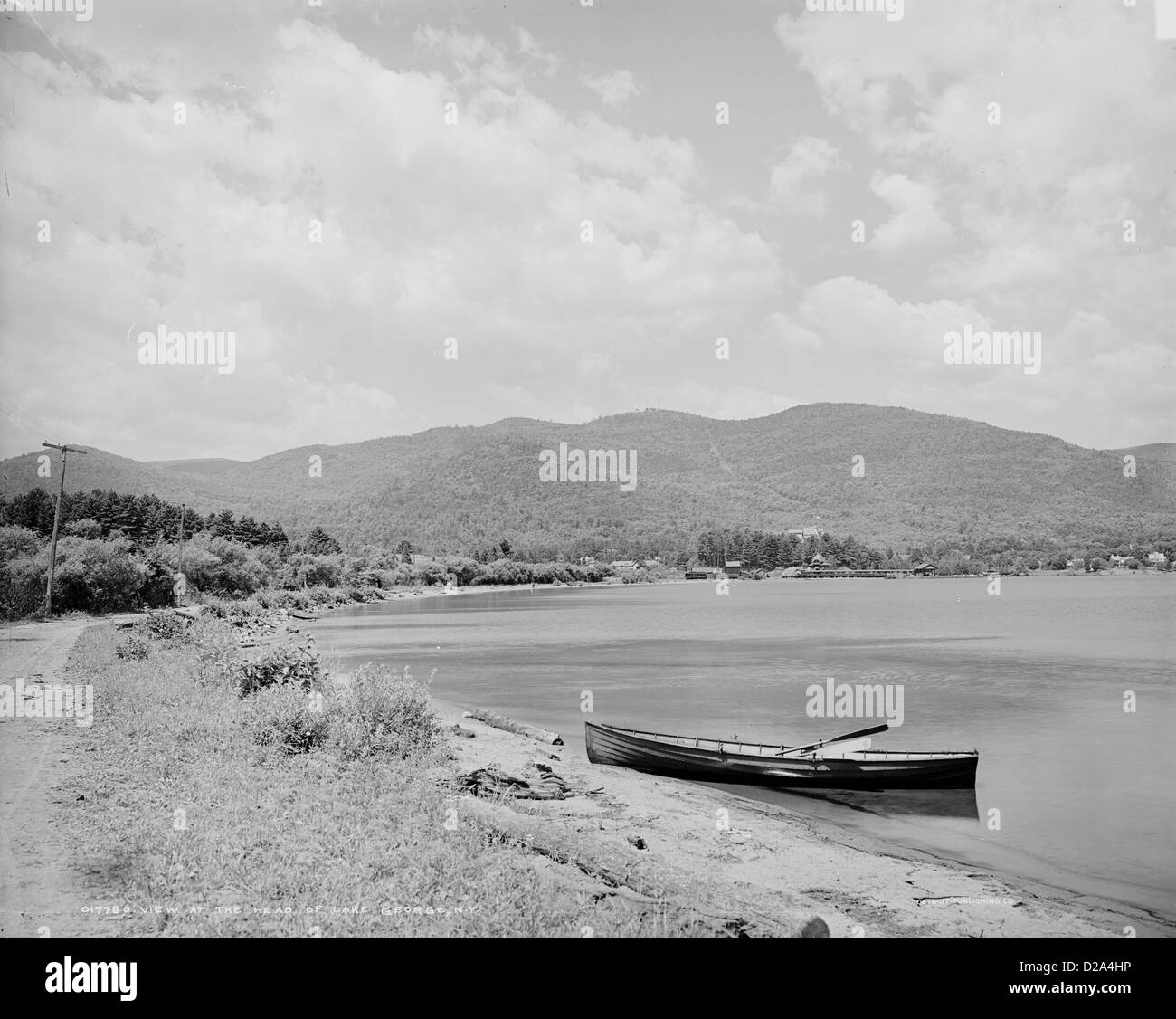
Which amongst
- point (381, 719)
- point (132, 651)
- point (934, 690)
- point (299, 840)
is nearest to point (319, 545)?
point (132, 651)

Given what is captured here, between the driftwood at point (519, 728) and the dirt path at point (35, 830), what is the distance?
8.75 metres

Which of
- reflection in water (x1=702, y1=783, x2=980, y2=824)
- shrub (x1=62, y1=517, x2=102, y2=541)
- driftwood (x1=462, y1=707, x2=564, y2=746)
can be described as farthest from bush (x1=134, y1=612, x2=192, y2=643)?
shrub (x1=62, y1=517, x2=102, y2=541)

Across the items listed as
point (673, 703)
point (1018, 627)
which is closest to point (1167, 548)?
point (1018, 627)

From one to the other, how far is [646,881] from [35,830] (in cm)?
526

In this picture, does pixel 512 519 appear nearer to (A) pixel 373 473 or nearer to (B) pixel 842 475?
(A) pixel 373 473

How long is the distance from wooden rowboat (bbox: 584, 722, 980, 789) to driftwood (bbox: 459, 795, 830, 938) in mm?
5635

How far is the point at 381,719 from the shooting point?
1288 cm

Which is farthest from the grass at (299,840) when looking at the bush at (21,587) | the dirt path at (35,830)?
the bush at (21,587)

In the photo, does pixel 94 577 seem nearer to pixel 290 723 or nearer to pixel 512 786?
pixel 290 723

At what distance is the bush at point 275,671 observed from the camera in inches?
624

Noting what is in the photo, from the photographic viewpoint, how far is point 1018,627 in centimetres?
5225

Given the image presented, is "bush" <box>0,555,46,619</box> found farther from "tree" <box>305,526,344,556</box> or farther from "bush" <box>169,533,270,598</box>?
"tree" <box>305,526,344,556</box>

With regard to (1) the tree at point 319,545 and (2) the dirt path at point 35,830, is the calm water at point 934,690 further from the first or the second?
(1) the tree at point 319,545
